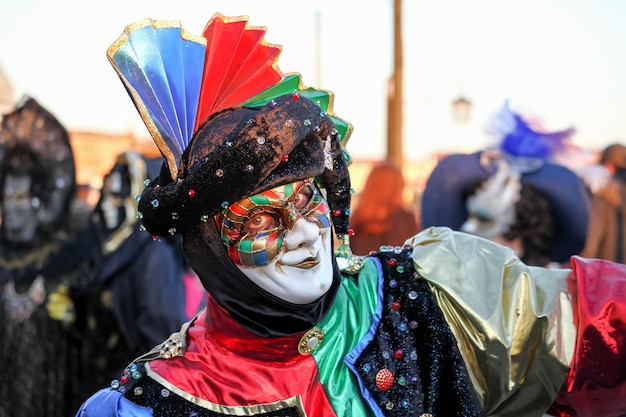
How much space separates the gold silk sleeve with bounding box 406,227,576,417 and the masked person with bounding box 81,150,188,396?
8.33 ft

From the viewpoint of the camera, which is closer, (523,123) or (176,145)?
(176,145)

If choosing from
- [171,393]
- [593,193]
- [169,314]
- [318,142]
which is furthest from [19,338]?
[593,193]

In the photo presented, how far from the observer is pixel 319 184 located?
1913mm

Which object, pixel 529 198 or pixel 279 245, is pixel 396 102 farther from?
pixel 279 245

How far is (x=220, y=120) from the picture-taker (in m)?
1.79

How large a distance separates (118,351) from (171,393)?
2760 millimetres

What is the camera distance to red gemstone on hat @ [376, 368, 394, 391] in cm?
176

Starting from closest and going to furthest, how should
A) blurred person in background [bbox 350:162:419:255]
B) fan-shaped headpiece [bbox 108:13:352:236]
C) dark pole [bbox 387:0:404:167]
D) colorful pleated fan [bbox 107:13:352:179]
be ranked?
1. fan-shaped headpiece [bbox 108:13:352:236]
2. colorful pleated fan [bbox 107:13:352:179]
3. blurred person in background [bbox 350:162:419:255]
4. dark pole [bbox 387:0:404:167]

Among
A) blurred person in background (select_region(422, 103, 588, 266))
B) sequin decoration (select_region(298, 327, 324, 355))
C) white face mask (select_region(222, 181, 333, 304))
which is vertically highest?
white face mask (select_region(222, 181, 333, 304))

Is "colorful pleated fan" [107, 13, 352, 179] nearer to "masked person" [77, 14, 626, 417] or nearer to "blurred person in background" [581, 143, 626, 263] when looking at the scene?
"masked person" [77, 14, 626, 417]

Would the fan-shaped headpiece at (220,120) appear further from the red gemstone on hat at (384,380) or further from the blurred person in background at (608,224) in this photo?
the blurred person in background at (608,224)

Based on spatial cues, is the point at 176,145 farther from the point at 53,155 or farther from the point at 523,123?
the point at 53,155

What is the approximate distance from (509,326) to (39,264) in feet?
11.6

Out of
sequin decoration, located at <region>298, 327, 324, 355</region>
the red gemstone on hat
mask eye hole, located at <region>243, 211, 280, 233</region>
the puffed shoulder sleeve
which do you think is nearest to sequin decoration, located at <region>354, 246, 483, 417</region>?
the red gemstone on hat
